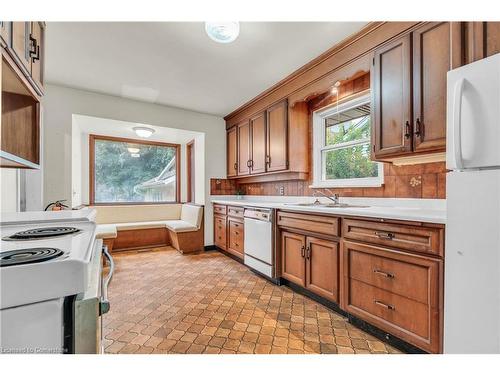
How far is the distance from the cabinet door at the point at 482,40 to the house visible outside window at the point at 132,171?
188 inches

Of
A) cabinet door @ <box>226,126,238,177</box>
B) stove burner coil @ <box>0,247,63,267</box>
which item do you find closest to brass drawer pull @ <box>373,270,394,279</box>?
stove burner coil @ <box>0,247,63,267</box>

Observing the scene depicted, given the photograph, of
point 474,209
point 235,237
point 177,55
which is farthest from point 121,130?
point 474,209

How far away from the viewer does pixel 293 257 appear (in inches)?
94.6

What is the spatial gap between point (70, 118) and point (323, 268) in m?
3.62

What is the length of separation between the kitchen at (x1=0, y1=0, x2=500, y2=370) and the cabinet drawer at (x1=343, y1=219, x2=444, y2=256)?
0.01 m

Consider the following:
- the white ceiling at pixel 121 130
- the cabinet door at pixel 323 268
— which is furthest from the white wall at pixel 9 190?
the cabinet door at pixel 323 268

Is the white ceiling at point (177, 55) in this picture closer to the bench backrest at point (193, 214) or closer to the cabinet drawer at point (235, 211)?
the cabinet drawer at point (235, 211)

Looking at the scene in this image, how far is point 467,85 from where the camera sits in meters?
1.06

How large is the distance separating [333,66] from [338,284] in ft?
6.73

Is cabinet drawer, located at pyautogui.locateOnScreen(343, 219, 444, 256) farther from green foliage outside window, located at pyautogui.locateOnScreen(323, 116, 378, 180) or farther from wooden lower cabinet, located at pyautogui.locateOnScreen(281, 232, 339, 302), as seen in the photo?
green foliage outside window, located at pyautogui.locateOnScreen(323, 116, 378, 180)

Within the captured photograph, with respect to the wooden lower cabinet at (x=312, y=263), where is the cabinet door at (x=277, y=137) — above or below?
above

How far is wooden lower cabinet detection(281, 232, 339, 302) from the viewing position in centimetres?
196

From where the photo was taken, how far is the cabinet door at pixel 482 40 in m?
1.10
